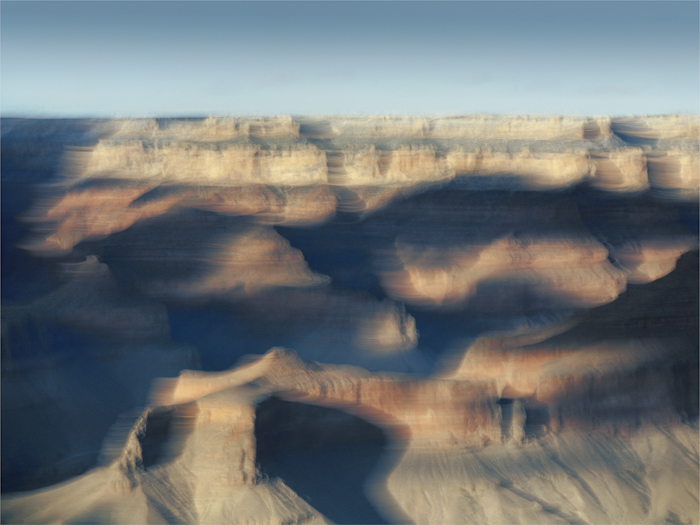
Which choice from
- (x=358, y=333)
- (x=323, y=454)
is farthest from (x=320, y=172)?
(x=323, y=454)

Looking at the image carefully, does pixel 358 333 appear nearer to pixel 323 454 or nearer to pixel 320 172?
pixel 323 454

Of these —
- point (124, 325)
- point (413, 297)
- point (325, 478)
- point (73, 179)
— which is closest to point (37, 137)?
point (73, 179)

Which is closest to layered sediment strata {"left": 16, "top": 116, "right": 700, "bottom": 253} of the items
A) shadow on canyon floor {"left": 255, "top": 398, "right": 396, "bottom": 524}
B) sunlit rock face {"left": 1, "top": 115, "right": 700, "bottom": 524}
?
sunlit rock face {"left": 1, "top": 115, "right": 700, "bottom": 524}

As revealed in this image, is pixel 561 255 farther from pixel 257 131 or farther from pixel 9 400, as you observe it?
pixel 9 400

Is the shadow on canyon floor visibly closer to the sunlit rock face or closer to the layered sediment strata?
the sunlit rock face

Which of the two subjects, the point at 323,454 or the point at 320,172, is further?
the point at 320,172

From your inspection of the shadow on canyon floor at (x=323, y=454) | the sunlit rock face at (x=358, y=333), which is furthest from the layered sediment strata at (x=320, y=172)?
the shadow on canyon floor at (x=323, y=454)

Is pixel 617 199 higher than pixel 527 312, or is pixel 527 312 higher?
pixel 617 199

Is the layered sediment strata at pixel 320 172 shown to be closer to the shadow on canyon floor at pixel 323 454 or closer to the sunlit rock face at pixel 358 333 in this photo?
the sunlit rock face at pixel 358 333
